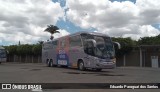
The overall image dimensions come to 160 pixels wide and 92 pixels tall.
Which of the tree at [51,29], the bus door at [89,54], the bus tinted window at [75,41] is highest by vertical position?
the tree at [51,29]

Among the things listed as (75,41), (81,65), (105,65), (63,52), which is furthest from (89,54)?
(63,52)

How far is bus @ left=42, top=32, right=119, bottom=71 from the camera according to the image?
27.3 metres

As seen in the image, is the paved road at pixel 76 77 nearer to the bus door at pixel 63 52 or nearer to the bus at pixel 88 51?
the bus at pixel 88 51

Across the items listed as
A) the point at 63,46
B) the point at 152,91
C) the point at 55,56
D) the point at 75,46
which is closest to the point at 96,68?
the point at 75,46

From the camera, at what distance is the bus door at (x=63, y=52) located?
1298 inches

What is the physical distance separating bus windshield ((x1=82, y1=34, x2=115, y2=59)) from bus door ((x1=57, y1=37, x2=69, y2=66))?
5.21 meters

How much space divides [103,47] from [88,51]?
4.58 ft

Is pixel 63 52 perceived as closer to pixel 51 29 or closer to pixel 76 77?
pixel 76 77

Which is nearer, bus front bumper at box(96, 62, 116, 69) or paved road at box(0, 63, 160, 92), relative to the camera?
paved road at box(0, 63, 160, 92)

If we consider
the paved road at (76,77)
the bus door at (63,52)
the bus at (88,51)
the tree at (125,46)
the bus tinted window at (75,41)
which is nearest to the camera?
the paved road at (76,77)

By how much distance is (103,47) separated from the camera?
1086 inches

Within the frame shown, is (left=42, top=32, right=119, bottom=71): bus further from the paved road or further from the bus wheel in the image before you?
the paved road

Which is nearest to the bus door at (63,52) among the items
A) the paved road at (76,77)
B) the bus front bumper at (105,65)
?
the bus front bumper at (105,65)

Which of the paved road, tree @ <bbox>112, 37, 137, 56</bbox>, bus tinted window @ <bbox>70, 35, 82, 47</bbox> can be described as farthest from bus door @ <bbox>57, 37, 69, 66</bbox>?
tree @ <bbox>112, 37, 137, 56</bbox>
